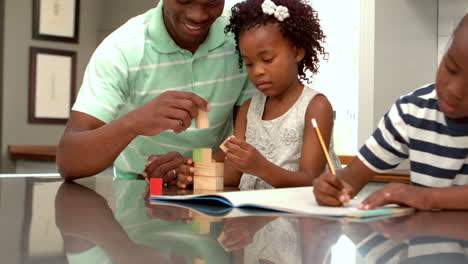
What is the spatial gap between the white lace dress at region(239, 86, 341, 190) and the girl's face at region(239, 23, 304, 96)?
0.23 ft

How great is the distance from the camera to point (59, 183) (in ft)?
4.72

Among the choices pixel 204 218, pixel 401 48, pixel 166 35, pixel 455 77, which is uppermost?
pixel 401 48

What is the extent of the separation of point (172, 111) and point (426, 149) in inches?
19.9

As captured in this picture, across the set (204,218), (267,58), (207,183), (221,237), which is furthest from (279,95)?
(221,237)

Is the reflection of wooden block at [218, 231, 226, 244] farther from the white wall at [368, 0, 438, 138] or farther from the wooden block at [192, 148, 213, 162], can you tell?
the white wall at [368, 0, 438, 138]

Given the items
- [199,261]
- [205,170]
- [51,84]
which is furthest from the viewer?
[51,84]

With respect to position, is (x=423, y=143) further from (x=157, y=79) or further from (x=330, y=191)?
(x=157, y=79)

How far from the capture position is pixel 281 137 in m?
1.55

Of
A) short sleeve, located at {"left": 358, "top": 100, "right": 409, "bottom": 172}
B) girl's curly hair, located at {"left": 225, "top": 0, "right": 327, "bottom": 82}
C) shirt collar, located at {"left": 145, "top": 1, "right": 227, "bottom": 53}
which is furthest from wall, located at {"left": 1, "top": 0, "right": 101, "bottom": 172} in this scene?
short sleeve, located at {"left": 358, "top": 100, "right": 409, "bottom": 172}

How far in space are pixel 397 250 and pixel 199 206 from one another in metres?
0.43

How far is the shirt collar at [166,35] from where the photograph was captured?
166 centimetres

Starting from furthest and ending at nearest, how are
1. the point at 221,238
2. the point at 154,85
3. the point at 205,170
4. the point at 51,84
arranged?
the point at 51,84 < the point at 154,85 < the point at 205,170 < the point at 221,238

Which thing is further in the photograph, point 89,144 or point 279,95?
point 279,95

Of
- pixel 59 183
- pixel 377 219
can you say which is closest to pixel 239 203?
pixel 377 219
